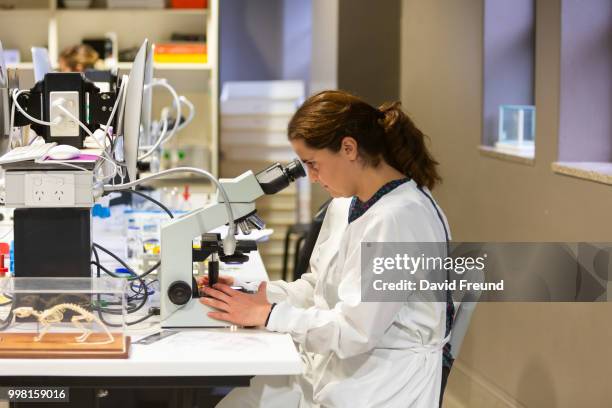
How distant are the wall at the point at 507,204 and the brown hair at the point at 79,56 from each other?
1.79 metres

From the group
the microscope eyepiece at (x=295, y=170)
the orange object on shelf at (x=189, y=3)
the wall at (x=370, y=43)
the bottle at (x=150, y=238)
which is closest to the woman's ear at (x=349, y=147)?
the microscope eyepiece at (x=295, y=170)

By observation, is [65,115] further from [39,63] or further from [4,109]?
[39,63]

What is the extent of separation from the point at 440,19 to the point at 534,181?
1156 millimetres

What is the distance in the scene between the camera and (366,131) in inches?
85.0

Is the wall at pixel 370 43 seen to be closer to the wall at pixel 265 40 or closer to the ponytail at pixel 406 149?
the wall at pixel 265 40

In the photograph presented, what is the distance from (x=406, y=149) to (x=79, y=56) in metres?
3.40

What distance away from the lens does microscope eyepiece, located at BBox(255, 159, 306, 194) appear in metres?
2.04

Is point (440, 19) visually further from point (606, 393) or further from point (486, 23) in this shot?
point (606, 393)

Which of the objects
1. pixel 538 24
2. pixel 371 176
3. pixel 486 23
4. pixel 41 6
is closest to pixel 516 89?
pixel 486 23

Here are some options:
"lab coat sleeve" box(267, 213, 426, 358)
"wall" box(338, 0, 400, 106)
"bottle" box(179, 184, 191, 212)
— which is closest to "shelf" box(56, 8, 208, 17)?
"wall" box(338, 0, 400, 106)

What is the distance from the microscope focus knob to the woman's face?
→ 39cm

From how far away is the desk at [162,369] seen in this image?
1833 millimetres

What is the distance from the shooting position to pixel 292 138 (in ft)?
7.13

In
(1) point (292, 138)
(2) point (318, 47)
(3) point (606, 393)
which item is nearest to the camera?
(1) point (292, 138)
